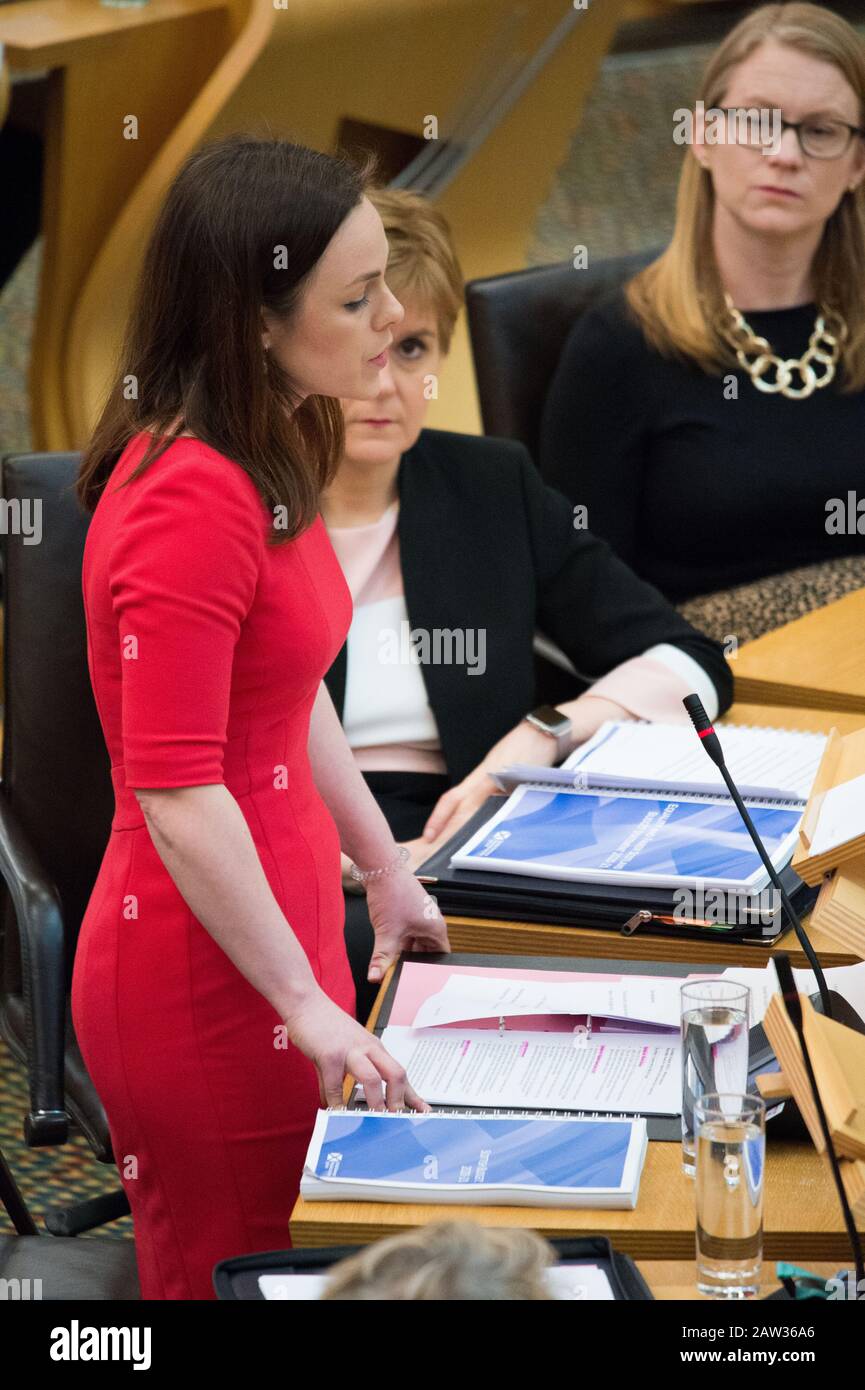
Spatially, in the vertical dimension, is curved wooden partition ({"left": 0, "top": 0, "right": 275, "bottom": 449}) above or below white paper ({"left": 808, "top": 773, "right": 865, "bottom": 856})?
above

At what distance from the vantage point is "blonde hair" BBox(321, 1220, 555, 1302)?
0.82 metres

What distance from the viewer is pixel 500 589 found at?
7.53ft

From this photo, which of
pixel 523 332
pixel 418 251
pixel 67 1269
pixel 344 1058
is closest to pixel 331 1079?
pixel 344 1058

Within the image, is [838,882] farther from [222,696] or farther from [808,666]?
[808,666]

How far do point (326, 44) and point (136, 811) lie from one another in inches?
110

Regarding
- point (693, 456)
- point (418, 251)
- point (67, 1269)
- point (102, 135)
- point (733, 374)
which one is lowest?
point (67, 1269)

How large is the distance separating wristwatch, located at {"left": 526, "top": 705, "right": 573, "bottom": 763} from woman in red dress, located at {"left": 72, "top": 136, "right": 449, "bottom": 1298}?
61 centimetres

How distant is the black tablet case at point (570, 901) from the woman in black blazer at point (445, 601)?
417mm

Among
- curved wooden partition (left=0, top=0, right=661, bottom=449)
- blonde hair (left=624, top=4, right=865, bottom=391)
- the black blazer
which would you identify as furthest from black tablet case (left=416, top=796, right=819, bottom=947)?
curved wooden partition (left=0, top=0, right=661, bottom=449)

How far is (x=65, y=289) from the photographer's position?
3.72 m

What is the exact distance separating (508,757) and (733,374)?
39.8 inches

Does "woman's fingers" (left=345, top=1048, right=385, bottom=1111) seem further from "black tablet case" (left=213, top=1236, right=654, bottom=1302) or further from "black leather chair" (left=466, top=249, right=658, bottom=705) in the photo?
"black leather chair" (left=466, top=249, right=658, bottom=705)
